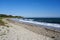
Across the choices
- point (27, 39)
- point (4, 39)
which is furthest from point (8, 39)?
point (27, 39)

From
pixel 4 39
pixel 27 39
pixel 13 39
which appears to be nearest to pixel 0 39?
pixel 4 39

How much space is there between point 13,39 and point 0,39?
3.34 ft

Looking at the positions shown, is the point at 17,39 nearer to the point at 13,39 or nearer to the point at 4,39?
the point at 13,39

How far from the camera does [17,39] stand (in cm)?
935

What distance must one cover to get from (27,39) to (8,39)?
5.04 feet

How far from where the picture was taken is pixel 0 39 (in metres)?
9.03

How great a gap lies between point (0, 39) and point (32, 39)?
Answer: 256cm

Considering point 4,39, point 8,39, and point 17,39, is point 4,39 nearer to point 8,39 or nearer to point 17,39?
point 8,39

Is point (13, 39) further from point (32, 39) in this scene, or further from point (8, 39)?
point (32, 39)

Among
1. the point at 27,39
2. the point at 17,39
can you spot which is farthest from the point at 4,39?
the point at 27,39

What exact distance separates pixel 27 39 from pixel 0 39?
7.06 feet

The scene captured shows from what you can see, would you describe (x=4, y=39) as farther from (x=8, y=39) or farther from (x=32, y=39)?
(x=32, y=39)

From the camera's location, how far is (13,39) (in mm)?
9336

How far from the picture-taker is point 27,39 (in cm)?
951
